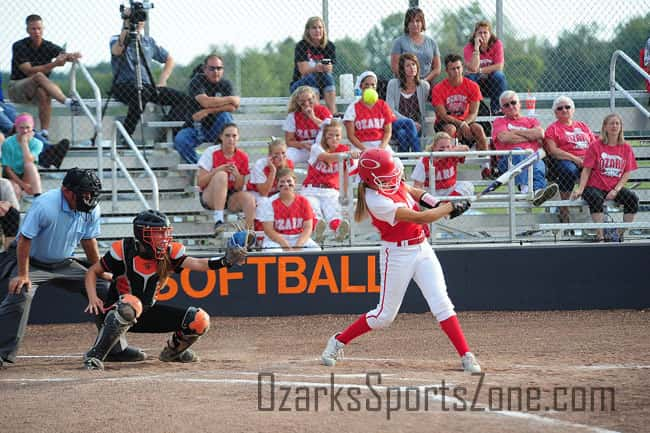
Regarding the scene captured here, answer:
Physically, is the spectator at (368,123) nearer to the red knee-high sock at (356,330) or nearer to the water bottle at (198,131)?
the water bottle at (198,131)

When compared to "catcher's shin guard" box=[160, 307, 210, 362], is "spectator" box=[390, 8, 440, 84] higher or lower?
higher

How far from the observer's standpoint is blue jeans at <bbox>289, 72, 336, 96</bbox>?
13.2 metres

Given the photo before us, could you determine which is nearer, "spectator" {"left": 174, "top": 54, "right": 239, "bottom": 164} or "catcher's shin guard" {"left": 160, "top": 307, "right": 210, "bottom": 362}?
"catcher's shin guard" {"left": 160, "top": 307, "right": 210, "bottom": 362}

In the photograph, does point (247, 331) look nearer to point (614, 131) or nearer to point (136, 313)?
point (136, 313)

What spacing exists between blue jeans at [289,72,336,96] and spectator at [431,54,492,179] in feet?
4.44

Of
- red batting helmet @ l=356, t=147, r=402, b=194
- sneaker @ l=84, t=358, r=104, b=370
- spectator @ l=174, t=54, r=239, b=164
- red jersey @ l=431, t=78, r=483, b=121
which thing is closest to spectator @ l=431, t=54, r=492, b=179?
red jersey @ l=431, t=78, r=483, b=121

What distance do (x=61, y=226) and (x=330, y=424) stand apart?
365 cm

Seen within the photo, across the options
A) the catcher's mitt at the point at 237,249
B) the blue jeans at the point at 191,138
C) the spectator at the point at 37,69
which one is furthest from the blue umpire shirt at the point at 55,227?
the spectator at the point at 37,69

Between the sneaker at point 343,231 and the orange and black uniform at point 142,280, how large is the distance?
347 centimetres

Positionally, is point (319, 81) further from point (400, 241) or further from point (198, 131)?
point (400, 241)

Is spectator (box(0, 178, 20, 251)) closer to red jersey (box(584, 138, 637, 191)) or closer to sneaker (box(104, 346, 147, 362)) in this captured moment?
sneaker (box(104, 346, 147, 362))

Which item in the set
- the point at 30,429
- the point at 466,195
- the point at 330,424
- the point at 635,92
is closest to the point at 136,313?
the point at 30,429

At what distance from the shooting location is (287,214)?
11.3 meters

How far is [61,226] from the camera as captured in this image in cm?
853
